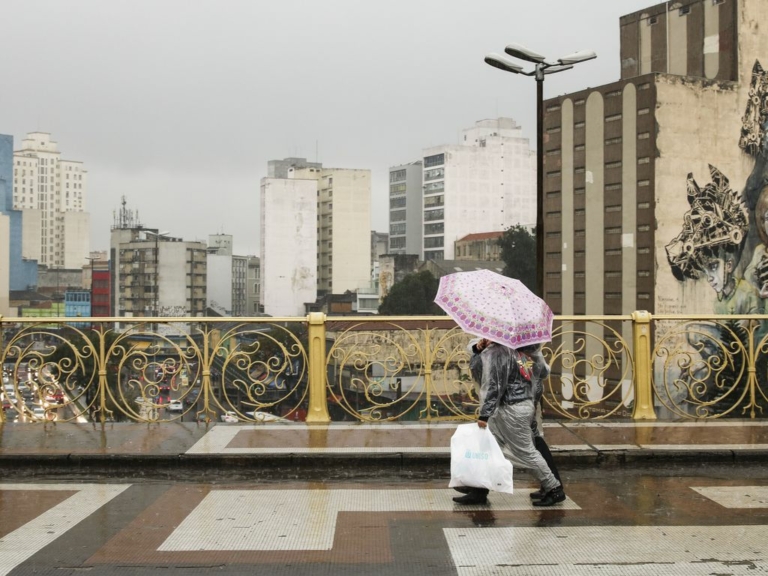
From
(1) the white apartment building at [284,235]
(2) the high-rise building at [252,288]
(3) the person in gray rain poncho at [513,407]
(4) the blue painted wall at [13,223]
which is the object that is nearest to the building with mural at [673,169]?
(3) the person in gray rain poncho at [513,407]

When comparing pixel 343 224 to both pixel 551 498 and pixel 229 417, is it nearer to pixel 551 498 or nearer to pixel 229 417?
pixel 229 417

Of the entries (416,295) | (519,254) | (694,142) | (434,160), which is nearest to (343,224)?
(434,160)

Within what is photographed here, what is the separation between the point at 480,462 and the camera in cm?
709

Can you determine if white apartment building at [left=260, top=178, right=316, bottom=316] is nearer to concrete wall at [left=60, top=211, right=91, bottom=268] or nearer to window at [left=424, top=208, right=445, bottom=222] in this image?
window at [left=424, top=208, right=445, bottom=222]

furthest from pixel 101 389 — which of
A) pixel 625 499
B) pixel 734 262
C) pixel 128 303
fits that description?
pixel 128 303

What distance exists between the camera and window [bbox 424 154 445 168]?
474 ft

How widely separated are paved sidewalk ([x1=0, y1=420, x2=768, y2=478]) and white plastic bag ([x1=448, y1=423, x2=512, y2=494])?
1665 millimetres

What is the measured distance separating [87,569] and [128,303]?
116 metres

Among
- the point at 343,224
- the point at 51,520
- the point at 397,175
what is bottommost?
the point at 51,520

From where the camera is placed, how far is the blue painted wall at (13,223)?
107 meters

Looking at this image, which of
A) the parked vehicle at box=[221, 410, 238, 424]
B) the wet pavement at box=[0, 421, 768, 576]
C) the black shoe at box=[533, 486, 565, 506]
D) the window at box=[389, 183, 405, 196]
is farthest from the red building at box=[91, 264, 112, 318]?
the black shoe at box=[533, 486, 565, 506]

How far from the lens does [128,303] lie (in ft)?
385

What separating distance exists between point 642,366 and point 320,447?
399 cm

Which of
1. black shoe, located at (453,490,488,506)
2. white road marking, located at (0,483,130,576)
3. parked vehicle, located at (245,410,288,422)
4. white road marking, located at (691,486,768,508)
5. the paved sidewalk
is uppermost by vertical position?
parked vehicle, located at (245,410,288,422)
